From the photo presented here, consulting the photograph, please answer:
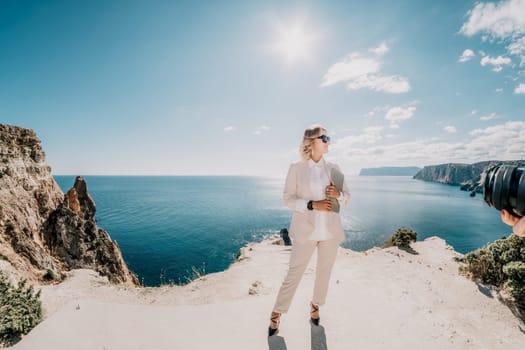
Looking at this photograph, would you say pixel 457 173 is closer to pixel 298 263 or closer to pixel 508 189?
pixel 298 263

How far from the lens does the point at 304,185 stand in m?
3.28

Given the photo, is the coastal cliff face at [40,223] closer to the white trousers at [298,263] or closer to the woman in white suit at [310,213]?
the white trousers at [298,263]

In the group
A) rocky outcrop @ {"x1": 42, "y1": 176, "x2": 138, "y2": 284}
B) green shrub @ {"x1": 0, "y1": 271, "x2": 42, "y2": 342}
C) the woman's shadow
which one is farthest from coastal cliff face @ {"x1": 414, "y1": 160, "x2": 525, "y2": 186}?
green shrub @ {"x1": 0, "y1": 271, "x2": 42, "y2": 342}

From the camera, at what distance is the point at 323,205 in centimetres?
299

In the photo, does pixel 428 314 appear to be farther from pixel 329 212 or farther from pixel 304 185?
pixel 304 185

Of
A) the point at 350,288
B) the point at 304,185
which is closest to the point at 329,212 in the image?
the point at 304,185

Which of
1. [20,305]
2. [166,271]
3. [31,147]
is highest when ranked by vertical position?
[31,147]

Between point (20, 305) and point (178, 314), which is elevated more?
point (20, 305)

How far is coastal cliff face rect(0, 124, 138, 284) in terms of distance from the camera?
990 cm

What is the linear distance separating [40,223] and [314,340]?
1706 centimetres

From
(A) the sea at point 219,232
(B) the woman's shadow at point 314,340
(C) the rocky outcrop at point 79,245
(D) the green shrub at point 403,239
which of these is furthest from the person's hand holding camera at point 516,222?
(A) the sea at point 219,232

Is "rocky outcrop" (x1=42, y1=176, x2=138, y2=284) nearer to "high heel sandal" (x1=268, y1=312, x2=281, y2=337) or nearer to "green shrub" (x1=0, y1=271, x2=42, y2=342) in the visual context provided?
"green shrub" (x1=0, y1=271, x2=42, y2=342)

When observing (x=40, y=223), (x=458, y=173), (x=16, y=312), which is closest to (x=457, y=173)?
(x=458, y=173)

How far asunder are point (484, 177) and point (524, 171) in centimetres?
23
